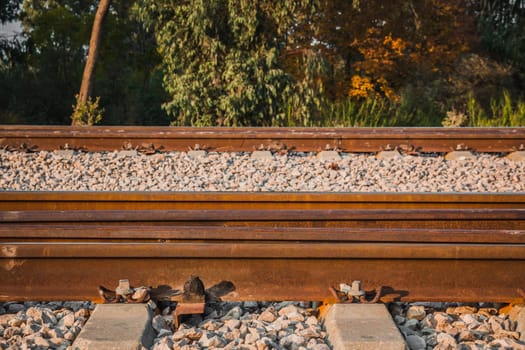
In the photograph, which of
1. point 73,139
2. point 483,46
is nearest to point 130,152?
point 73,139

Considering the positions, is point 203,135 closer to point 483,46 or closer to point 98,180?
point 98,180

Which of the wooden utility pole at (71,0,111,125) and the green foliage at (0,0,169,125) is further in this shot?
the green foliage at (0,0,169,125)

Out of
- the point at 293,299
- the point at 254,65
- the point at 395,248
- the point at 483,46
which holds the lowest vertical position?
the point at 293,299

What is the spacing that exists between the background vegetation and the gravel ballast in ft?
15.0

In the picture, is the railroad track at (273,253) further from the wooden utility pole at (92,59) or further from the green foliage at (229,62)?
the wooden utility pole at (92,59)

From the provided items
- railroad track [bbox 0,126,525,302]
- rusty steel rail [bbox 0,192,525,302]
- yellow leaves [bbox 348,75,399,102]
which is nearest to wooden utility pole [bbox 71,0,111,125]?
yellow leaves [bbox 348,75,399,102]

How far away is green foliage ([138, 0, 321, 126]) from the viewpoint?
12.9 metres

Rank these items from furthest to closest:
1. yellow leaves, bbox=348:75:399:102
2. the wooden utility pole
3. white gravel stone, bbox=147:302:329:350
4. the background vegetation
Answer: yellow leaves, bbox=348:75:399:102
the wooden utility pole
the background vegetation
white gravel stone, bbox=147:302:329:350

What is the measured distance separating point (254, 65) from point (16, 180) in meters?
7.56

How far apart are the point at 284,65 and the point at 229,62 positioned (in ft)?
9.63

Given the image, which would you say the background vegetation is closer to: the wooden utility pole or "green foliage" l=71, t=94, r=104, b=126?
"green foliage" l=71, t=94, r=104, b=126

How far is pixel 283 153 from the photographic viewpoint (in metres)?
8.20

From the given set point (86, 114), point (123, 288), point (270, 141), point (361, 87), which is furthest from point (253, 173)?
point (361, 87)

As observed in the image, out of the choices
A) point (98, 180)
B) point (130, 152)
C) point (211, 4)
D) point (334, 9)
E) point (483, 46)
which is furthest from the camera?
point (483, 46)
